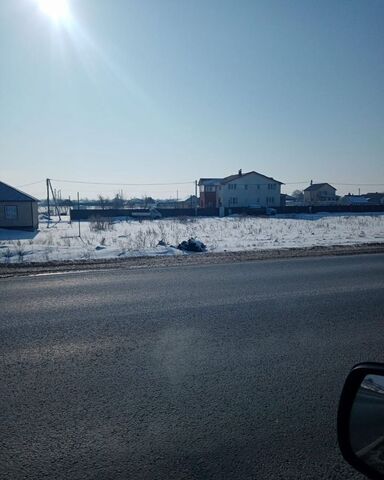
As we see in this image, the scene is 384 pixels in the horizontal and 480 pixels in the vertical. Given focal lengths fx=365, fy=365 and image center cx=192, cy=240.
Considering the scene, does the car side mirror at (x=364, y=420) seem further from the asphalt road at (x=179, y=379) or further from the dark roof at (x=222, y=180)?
the dark roof at (x=222, y=180)

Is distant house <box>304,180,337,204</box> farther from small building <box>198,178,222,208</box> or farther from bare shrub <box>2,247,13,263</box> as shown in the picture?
bare shrub <box>2,247,13,263</box>

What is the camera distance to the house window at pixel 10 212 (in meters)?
30.3

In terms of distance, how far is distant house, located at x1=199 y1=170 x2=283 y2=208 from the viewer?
68.8 meters

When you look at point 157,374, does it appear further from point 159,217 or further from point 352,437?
point 159,217

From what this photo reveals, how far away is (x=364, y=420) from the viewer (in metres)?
1.79

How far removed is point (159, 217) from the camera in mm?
50594

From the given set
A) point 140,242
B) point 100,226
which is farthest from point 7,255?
point 100,226

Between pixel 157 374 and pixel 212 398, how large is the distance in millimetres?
760

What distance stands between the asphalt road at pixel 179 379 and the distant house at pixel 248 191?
61.6 metres

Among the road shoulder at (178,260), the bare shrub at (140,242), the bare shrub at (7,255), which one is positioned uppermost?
the bare shrub at (140,242)

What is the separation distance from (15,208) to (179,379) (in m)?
30.6

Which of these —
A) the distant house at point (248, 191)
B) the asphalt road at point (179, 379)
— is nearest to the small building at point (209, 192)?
the distant house at point (248, 191)

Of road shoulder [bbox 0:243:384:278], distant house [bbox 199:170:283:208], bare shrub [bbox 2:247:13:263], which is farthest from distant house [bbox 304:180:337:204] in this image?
bare shrub [bbox 2:247:13:263]

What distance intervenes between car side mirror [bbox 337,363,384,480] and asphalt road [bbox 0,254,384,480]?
96 cm
